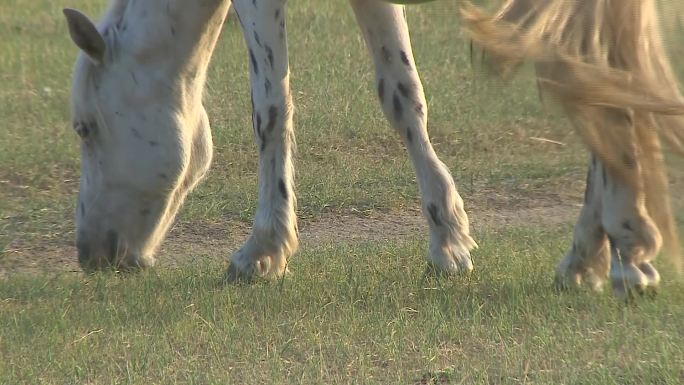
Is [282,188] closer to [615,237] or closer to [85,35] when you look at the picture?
[85,35]

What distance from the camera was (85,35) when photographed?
17.9ft

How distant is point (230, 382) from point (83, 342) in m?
0.73

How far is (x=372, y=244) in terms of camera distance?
239 inches

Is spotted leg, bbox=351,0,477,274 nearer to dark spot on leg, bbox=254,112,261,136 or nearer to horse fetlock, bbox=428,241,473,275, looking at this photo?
horse fetlock, bbox=428,241,473,275

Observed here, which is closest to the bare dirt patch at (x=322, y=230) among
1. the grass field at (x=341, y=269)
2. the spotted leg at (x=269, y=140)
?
the grass field at (x=341, y=269)

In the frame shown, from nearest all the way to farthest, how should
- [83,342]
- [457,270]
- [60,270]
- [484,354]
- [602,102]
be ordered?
1. [602,102]
2. [484,354]
3. [83,342]
4. [457,270]
5. [60,270]

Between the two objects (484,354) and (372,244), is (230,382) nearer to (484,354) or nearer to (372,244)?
(484,354)

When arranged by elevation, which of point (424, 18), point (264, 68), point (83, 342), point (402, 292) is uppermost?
point (264, 68)

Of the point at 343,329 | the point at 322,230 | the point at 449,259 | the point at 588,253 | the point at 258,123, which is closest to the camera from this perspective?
the point at 343,329

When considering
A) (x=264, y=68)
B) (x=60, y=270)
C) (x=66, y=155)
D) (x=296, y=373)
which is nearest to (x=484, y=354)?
(x=296, y=373)

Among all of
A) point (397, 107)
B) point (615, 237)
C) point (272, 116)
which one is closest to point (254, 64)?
point (272, 116)

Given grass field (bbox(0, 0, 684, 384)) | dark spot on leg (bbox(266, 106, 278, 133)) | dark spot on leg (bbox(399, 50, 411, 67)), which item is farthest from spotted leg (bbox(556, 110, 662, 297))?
dark spot on leg (bbox(266, 106, 278, 133))

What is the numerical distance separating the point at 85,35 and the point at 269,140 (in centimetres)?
87

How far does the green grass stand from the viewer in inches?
160
